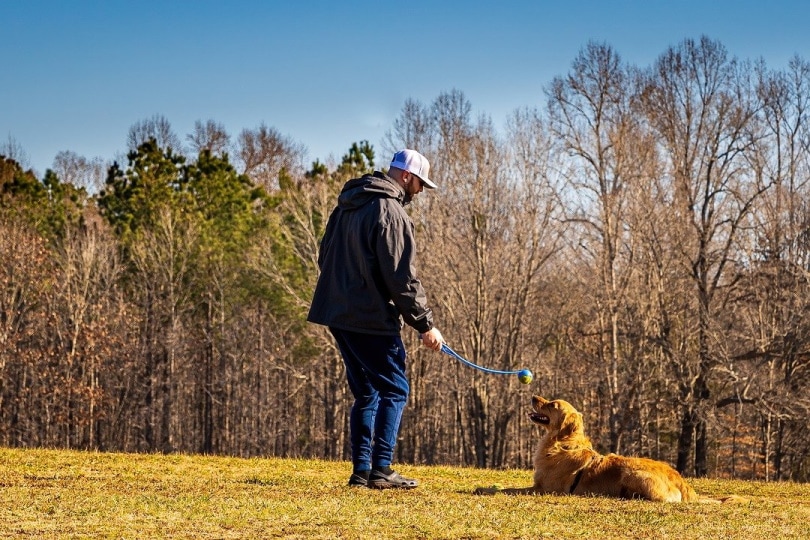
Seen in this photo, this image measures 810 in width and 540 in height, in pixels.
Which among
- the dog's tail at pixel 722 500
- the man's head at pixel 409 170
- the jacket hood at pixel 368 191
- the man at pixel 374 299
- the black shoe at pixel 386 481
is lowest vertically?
the dog's tail at pixel 722 500

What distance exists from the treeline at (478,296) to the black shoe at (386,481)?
2162 centimetres

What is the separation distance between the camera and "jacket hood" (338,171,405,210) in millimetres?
6609

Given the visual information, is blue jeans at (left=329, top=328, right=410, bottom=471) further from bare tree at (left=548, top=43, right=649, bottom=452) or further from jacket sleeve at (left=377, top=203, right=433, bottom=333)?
bare tree at (left=548, top=43, right=649, bottom=452)

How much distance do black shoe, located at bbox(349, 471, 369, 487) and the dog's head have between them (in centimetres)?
158

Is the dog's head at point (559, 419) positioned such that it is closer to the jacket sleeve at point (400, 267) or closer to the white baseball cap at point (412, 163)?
the jacket sleeve at point (400, 267)

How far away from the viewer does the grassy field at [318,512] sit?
503 cm

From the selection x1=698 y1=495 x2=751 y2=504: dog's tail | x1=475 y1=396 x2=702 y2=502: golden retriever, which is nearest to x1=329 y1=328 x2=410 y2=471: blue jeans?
x1=475 y1=396 x2=702 y2=502: golden retriever

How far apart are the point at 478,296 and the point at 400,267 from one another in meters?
27.4

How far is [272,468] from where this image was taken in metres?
9.66

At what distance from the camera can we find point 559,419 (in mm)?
7883

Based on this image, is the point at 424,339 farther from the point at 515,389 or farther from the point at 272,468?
the point at 515,389

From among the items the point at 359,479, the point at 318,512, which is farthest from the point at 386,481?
the point at 318,512

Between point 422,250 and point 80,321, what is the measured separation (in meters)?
13.2

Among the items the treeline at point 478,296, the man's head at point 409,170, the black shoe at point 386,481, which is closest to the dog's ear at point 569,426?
the black shoe at point 386,481
